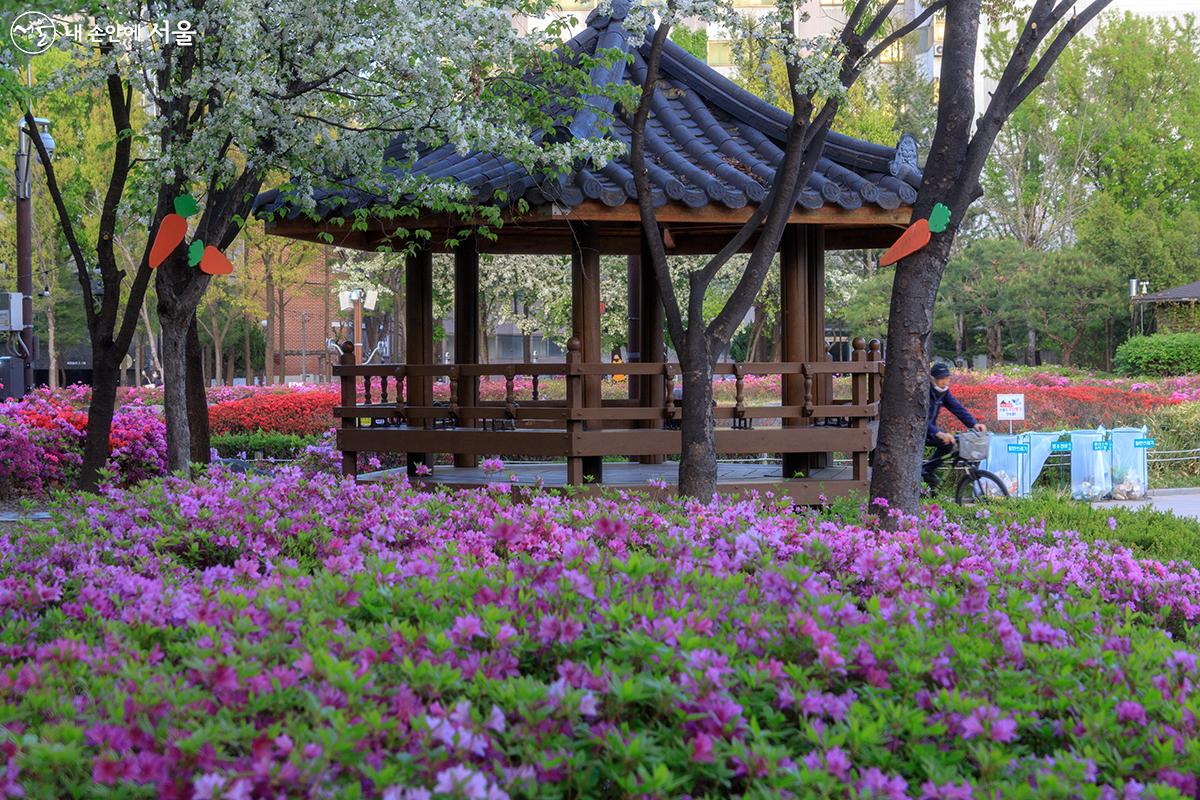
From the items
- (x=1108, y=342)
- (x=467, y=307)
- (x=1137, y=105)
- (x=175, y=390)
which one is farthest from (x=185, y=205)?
(x=1137, y=105)

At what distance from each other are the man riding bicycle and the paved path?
2.45 m

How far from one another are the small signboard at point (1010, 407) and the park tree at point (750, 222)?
6.78 meters

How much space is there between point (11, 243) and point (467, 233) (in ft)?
99.6

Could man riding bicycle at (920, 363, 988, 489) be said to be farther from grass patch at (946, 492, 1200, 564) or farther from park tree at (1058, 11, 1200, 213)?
park tree at (1058, 11, 1200, 213)

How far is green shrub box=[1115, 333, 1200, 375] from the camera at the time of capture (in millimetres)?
33531

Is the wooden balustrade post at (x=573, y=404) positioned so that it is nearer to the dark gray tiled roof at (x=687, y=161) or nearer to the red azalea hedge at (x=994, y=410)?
the dark gray tiled roof at (x=687, y=161)

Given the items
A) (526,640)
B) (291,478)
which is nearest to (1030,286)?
(291,478)

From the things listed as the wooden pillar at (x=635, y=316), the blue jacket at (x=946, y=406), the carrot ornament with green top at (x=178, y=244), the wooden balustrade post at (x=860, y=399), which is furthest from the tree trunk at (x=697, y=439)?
the blue jacket at (x=946, y=406)

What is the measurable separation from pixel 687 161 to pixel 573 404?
2.30 m

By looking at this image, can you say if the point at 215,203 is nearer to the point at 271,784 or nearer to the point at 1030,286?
the point at 271,784

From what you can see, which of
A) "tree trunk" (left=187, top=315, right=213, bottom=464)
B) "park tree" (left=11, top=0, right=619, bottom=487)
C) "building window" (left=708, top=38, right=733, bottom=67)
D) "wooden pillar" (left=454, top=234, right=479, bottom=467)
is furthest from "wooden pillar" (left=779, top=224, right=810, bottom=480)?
"building window" (left=708, top=38, right=733, bottom=67)

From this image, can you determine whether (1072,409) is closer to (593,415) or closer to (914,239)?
(593,415)

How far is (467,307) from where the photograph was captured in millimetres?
11344

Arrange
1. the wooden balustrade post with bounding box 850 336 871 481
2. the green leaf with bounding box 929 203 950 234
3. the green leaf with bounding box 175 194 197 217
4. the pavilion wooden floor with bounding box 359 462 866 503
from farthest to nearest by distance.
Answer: the wooden balustrade post with bounding box 850 336 871 481, the pavilion wooden floor with bounding box 359 462 866 503, the green leaf with bounding box 175 194 197 217, the green leaf with bounding box 929 203 950 234
